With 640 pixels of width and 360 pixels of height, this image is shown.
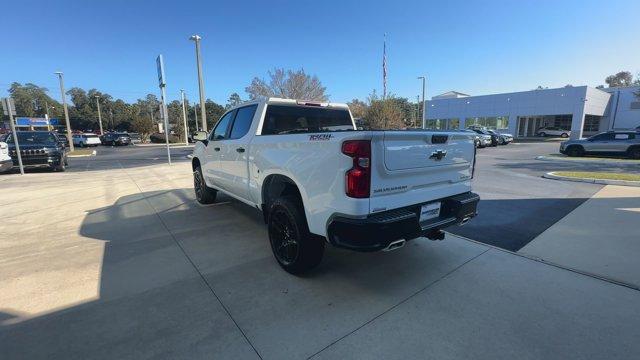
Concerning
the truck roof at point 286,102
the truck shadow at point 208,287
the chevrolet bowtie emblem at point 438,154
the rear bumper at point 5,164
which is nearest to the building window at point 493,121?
the truck shadow at point 208,287

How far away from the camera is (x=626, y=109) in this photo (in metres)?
41.8

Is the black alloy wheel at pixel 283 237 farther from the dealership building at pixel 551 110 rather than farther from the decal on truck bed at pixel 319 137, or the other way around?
the dealership building at pixel 551 110

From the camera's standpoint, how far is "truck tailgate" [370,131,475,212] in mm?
2712

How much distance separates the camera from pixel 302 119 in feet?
15.3

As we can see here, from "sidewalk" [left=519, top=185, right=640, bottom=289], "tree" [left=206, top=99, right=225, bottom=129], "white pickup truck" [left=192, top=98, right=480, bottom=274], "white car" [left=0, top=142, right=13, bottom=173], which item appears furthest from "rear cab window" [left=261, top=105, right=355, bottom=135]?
"tree" [left=206, top=99, right=225, bottom=129]

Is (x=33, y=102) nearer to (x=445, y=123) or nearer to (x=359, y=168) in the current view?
(x=445, y=123)

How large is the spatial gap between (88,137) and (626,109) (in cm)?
6670

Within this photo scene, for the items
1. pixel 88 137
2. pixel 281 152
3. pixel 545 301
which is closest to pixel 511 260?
pixel 545 301

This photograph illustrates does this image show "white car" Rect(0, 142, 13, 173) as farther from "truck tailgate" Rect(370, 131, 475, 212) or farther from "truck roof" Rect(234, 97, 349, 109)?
"truck tailgate" Rect(370, 131, 475, 212)

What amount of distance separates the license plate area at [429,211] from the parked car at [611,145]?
1776 centimetres

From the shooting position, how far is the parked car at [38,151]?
12500 mm

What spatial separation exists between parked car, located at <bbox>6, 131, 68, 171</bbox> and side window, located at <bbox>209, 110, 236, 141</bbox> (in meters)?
11.2

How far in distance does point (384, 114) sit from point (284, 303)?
29119mm

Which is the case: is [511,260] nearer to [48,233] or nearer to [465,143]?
[465,143]
